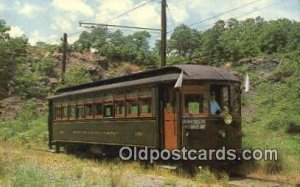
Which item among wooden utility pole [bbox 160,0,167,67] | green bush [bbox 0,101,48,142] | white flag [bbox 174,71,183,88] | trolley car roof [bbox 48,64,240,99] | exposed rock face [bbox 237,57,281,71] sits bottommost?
green bush [bbox 0,101,48,142]

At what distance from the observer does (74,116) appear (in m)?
21.7

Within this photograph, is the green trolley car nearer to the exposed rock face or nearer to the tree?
the exposed rock face

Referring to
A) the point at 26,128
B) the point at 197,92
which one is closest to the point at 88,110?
the point at 197,92

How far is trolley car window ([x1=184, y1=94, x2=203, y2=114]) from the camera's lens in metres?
14.7

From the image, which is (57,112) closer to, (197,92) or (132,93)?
(132,93)

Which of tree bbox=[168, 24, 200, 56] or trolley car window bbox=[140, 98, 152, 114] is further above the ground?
tree bbox=[168, 24, 200, 56]

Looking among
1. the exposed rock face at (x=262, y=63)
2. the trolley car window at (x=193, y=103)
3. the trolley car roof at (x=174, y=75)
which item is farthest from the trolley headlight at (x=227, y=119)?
the exposed rock face at (x=262, y=63)

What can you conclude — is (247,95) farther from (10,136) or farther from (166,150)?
(166,150)

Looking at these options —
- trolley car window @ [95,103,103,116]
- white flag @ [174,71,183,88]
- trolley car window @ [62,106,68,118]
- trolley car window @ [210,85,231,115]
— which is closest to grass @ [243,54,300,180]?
trolley car window @ [210,85,231,115]

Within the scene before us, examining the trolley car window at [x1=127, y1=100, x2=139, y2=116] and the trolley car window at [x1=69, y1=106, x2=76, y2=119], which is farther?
the trolley car window at [x1=69, y1=106, x2=76, y2=119]

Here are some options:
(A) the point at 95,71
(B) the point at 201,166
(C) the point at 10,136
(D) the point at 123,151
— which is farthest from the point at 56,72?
(B) the point at 201,166

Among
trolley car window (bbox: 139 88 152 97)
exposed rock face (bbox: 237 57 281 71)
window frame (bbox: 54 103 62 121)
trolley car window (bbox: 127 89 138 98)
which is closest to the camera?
trolley car window (bbox: 139 88 152 97)

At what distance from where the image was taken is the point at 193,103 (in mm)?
14922

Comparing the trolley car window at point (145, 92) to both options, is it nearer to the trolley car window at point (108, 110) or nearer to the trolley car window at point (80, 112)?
the trolley car window at point (108, 110)
